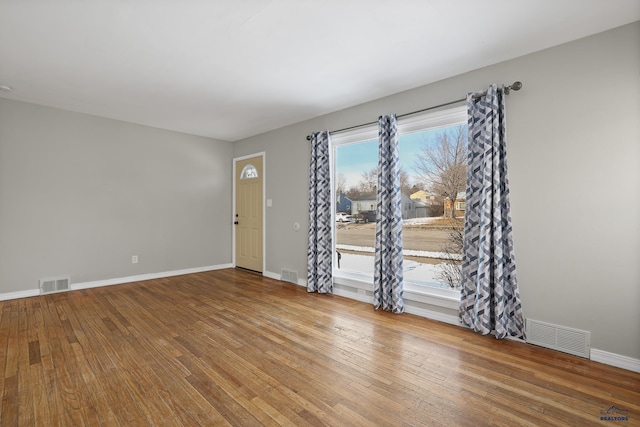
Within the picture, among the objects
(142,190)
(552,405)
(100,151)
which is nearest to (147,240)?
(142,190)

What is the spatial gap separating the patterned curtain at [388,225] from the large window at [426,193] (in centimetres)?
21

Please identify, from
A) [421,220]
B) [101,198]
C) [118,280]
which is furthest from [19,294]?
[421,220]

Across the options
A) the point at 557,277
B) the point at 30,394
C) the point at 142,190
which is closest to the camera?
the point at 30,394

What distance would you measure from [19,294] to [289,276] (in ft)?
12.4

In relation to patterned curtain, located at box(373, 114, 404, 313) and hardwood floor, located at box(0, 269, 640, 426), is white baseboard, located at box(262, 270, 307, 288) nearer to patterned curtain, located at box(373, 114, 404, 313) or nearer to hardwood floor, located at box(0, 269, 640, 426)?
hardwood floor, located at box(0, 269, 640, 426)

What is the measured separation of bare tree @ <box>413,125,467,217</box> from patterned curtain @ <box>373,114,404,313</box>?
1.12 ft

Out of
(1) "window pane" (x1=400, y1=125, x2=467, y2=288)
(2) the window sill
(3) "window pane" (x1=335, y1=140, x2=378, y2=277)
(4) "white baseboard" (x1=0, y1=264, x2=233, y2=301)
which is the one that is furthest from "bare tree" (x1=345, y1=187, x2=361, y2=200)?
(4) "white baseboard" (x1=0, y1=264, x2=233, y2=301)

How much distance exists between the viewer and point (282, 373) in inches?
87.0

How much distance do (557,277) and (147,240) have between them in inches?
227

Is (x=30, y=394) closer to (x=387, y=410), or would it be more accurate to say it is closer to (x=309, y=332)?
(x=309, y=332)

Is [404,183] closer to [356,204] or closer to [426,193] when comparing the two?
[426,193]

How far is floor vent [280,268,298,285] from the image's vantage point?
490cm

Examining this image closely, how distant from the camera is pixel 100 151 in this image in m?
4.63
